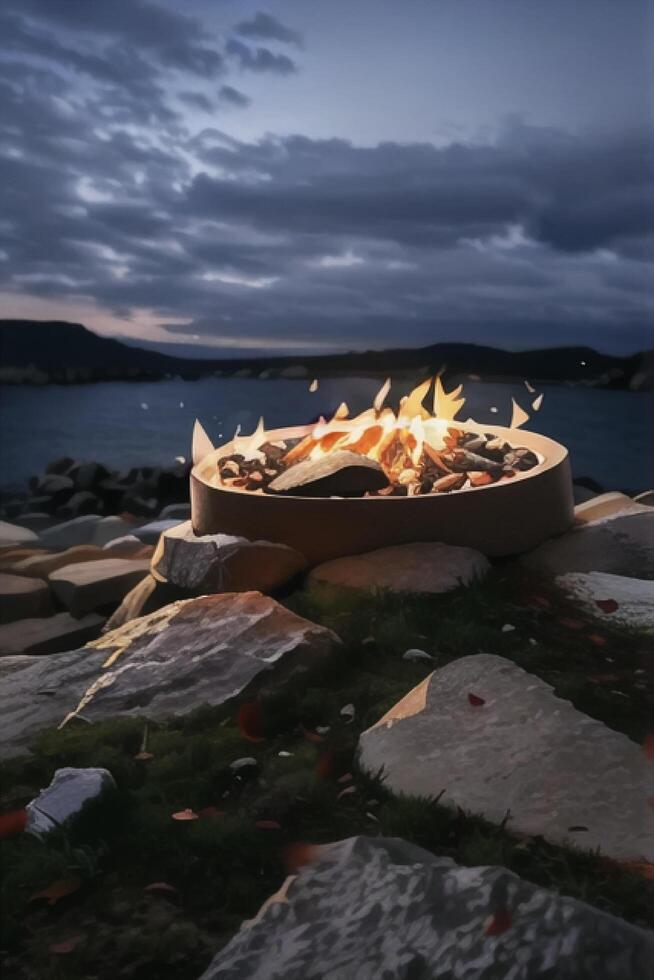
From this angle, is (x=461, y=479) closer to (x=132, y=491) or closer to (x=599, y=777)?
(x=599, y=777)

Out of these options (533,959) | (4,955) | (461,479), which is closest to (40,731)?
(4,955)

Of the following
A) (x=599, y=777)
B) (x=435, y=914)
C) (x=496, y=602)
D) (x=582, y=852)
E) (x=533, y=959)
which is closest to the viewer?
(x=533, y=959)

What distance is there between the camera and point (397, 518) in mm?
4094

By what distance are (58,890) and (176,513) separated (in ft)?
17.6

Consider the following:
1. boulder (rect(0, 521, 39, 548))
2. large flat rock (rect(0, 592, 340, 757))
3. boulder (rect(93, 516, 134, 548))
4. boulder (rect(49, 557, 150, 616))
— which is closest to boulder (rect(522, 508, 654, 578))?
large flat rock (rect(0, 592, 340, 757))

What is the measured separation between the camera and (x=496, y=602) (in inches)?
145

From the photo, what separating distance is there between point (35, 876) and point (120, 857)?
20 centimetres

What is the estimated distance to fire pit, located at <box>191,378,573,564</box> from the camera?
4.11 metres

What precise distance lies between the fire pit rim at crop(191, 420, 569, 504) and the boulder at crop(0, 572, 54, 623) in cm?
128

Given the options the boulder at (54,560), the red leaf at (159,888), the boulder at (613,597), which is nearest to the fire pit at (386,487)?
the boulder at (613,597)

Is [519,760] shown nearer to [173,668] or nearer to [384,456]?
[173,668]

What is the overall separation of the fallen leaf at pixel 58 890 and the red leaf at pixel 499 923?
0.97 metres

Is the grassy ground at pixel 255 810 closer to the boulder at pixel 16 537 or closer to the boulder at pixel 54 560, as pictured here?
the boulder at pixel 54 560

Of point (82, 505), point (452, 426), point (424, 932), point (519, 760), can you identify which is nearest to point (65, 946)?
point (424, 932)
